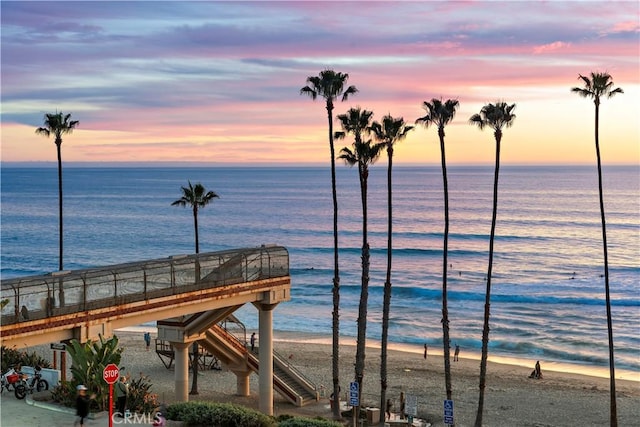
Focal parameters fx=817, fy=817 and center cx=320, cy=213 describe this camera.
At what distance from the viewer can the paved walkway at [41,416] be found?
20094mm

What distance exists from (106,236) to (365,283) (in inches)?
4585

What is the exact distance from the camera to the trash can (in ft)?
108

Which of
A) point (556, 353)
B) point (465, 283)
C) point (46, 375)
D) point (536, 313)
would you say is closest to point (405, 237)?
point (465, 283)

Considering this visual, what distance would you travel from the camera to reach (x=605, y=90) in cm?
3038

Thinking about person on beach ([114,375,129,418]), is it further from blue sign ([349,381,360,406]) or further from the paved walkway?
blue sign ([349,381,360,406])

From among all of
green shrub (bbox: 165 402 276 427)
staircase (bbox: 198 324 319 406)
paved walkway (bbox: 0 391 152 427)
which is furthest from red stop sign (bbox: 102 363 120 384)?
staircase (bbox: 198 324 319 406)

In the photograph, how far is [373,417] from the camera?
108ft

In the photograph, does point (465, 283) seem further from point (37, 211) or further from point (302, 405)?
point (37, 211)

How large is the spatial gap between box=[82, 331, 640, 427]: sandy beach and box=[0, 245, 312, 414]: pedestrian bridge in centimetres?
649

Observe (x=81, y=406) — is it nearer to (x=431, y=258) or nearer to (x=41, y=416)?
(x=41, y=416)

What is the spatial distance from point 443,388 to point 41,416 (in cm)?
2704

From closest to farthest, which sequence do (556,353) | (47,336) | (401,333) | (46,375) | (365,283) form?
1. (47,336)
2. (46,375)
3. (365,283)
4. (556,353)
5. (401,333)

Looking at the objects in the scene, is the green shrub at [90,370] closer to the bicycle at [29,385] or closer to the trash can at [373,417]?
the bicycle at [29,385]

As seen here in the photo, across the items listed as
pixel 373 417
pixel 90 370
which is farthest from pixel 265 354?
pixel 90 370
